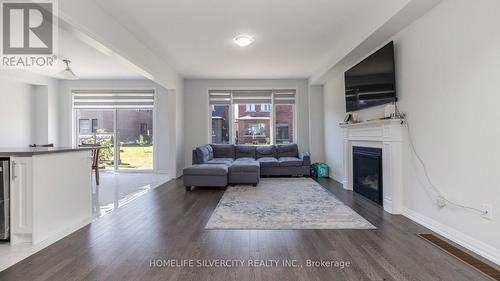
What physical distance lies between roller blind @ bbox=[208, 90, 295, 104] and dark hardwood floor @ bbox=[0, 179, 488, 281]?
15.1 ft

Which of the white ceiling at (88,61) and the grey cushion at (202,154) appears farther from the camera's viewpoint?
the grey cushion at (202,154)

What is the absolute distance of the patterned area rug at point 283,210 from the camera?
10.3 ft

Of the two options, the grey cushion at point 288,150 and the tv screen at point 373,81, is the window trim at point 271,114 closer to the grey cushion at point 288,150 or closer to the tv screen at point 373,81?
the grey cushion at point 288,150

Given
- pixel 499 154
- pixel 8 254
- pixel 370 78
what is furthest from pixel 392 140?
pixel 8 254

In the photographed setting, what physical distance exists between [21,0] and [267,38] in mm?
3113

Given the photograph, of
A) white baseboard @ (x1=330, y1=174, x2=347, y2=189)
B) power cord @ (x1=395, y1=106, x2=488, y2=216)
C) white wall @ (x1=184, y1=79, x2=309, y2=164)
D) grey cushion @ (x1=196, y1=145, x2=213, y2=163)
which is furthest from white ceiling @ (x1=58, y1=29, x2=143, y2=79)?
white baseboard @ (x1=330, y1=174, x2=347, y2=189)

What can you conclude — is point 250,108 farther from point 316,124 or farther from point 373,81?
point 373,81

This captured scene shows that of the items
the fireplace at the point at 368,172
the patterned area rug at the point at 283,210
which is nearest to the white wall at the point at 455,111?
the fireplace at the point at 368,172

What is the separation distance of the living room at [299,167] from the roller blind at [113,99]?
84 cm

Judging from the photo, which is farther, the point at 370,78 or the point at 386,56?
the point at 370,78

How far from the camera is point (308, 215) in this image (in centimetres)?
351

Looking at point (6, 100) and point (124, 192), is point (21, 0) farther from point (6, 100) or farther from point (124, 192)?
point (6, 100)

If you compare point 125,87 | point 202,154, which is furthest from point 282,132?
point 125,87

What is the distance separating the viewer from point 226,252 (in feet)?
8.00
